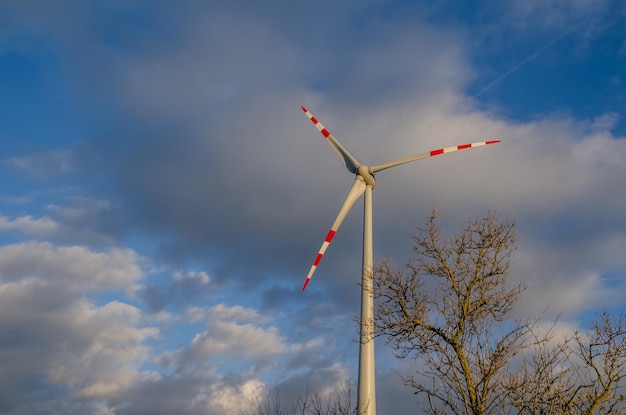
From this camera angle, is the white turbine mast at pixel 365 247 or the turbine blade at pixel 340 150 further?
the turbine blade at pixel 340 150

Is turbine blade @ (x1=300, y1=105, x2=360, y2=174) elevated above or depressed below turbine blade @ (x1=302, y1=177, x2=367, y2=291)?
above

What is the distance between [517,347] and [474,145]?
21.6m

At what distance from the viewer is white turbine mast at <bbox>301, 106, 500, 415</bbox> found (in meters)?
32.4

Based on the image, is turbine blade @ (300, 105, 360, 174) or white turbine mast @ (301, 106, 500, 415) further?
turbine blade @ (300, 105, 360, 174)

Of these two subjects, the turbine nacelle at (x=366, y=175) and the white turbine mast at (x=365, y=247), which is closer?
the white turbine mast at (x=365, y=247)

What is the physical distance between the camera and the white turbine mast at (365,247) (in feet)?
106

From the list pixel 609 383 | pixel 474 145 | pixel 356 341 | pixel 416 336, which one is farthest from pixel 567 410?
pixel 474 145

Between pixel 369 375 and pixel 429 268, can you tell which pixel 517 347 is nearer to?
pixel 429 268

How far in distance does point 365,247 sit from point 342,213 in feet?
20.2

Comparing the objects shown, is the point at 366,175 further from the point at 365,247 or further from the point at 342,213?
the point at 365,247

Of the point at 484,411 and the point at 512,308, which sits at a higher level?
the point at 512,308

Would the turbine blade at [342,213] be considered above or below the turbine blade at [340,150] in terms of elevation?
below

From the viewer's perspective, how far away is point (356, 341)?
1286 inches

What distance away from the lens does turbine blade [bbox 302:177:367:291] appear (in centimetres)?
4269
